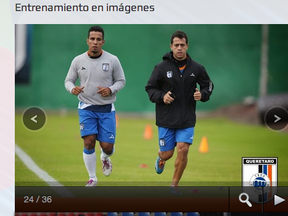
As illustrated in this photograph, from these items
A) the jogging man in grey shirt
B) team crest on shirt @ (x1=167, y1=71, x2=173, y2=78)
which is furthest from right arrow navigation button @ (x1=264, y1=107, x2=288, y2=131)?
the jogging man in grey shirt

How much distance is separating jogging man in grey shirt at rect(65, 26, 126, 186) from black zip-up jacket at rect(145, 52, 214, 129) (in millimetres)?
340

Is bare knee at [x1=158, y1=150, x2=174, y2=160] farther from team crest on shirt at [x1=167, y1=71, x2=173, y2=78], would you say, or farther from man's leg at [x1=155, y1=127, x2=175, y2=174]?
team crest on shirt at [x1=167, y1=71, x2=173, y2=78]

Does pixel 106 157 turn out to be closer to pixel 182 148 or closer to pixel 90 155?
pixel 90 155

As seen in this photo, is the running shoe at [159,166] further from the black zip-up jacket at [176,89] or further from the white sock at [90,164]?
the white sock at [90,164]

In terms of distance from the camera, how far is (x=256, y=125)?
8.81 meters

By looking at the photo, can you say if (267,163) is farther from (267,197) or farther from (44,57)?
(44,57)

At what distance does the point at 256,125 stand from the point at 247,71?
883 millimetres

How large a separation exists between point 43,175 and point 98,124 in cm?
61

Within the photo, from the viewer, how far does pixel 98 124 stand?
14.6 ft

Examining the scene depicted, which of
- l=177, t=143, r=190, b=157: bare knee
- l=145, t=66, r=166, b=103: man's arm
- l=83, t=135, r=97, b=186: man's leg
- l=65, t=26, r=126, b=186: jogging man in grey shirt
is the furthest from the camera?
l=83, t=135, r=97, b=186: man's leg

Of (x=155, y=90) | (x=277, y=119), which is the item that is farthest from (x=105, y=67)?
(x=277, y=119)

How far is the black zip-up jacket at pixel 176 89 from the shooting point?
161 inches

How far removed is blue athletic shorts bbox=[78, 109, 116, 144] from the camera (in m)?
4.34

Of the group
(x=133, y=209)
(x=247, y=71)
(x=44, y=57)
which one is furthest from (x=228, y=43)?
(x=133, y=209)
